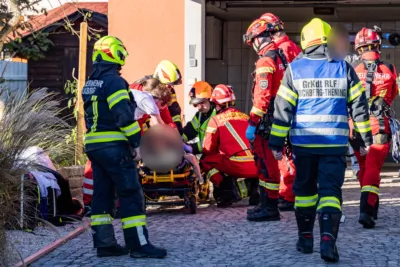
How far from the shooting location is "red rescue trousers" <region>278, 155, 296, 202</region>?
10.1 metres

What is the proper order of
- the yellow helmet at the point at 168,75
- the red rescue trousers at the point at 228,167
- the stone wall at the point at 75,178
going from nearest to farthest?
the red rescue trousers at the point at 228,167 < the yellow helmet at the point at 168,75 < the stone wall at the point at 75,178

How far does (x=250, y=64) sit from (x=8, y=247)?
41.6ft

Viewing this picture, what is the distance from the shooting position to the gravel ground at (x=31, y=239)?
6.64 m

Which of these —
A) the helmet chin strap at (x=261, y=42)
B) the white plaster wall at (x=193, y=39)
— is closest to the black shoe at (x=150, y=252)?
the helmet chin strap at (x=261, y=42)

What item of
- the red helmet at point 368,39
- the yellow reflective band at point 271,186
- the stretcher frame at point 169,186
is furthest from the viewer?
the stretcher frame at point 169,186

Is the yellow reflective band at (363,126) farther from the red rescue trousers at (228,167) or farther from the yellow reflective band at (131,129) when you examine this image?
the red rescue trousers at (228,167)

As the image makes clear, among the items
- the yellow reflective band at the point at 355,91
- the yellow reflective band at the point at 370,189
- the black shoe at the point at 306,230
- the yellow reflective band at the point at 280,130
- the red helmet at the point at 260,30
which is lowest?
the black shoe at the point at 306,230

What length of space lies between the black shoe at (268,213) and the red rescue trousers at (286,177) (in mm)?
563

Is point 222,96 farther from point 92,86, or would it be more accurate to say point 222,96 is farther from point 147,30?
point 147,30

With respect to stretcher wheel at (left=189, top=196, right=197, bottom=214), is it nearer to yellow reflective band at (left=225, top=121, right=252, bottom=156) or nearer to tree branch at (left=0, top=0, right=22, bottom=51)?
yellow reflective band at (left=225, top=121, right=252, bottom=156)

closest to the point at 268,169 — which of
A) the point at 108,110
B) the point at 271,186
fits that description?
the point at 271,186

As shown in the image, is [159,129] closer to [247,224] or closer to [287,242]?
[247,224]

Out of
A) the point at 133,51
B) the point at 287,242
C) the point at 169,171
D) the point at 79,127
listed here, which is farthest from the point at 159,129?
the point at 133,51

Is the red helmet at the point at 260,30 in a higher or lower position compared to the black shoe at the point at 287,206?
higher
